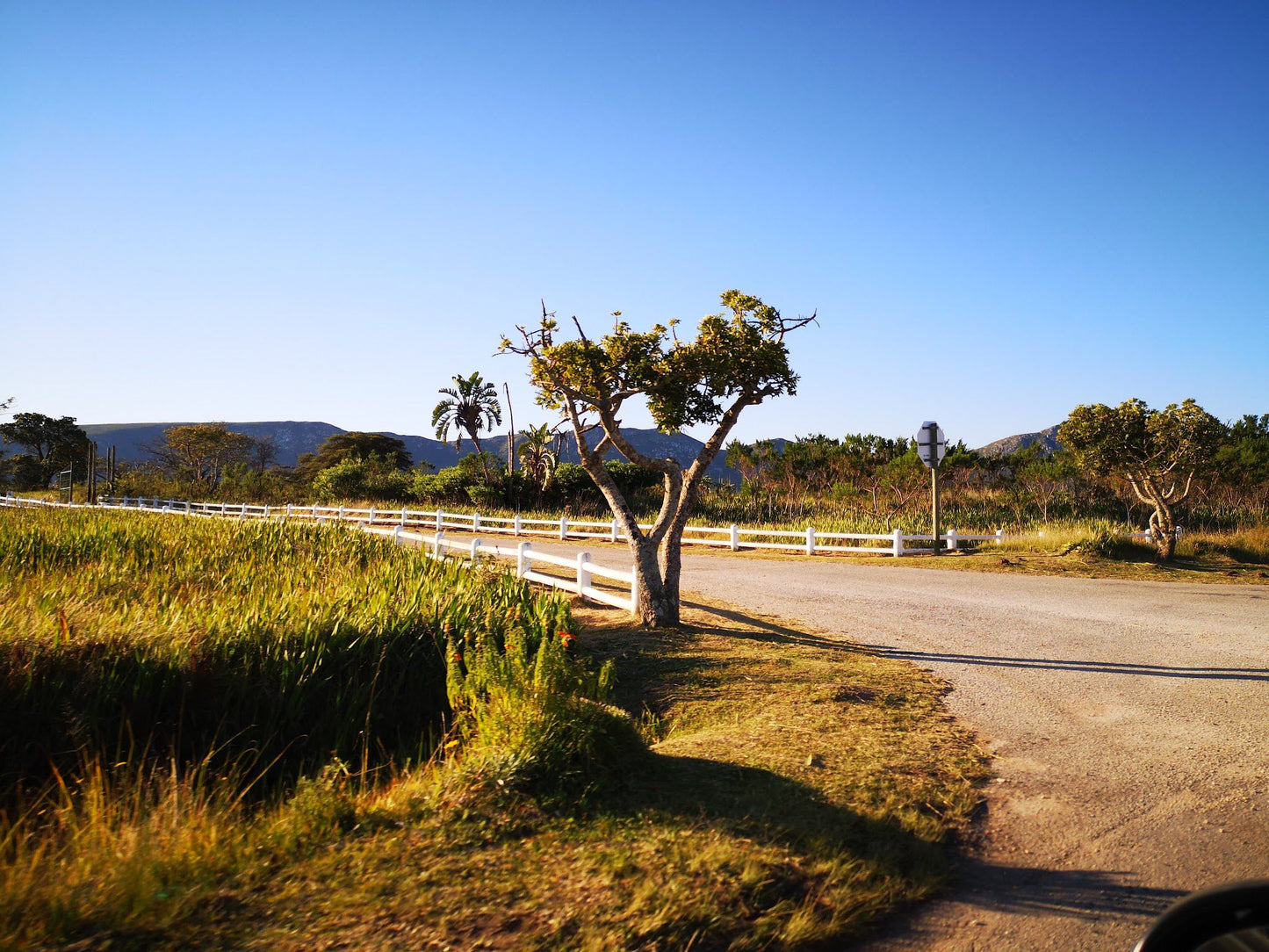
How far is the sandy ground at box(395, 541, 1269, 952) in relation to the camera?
331 centimetres

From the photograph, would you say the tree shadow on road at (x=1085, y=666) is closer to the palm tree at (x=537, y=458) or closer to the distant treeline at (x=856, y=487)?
the distant treeline at (x=856, y=487)

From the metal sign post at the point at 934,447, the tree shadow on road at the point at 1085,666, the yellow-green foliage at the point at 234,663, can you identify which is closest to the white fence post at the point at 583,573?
the yellow-green foliage at the point at 234,663

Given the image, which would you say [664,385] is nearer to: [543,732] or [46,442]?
[543,732]

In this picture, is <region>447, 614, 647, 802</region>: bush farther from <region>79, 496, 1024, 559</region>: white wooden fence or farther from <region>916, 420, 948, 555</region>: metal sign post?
<region>916, 420, 948, 555</region>: metal sign post

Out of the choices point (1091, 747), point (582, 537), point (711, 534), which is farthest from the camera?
point (582, 537)

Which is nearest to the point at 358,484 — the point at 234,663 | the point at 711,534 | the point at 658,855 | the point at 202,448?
the point at 711,534

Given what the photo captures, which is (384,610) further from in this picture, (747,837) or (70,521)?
(70,521)

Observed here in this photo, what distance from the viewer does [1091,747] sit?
17.2 feet

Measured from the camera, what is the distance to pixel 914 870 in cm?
358

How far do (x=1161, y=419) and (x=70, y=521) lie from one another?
26.1 metres

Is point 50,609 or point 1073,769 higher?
point 50,609

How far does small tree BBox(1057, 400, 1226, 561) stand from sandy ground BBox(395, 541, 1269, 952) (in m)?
6.39

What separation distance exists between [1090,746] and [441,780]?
4.29 meters

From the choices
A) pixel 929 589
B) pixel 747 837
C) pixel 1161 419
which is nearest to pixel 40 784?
pixel 747 837
